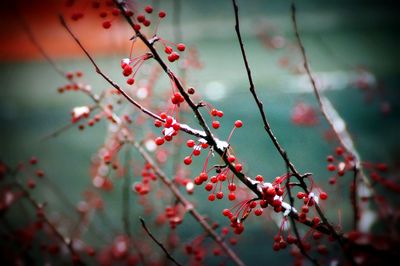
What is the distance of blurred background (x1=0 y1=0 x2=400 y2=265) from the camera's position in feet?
19.1

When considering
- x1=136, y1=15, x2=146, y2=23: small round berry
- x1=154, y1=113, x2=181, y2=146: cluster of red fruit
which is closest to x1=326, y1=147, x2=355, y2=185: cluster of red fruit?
x1=154, y1=113, x2=181, y2=146: cluster of red fruit

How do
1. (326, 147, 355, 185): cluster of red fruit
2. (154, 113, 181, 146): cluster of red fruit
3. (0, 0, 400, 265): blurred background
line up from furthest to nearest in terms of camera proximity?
(0, 0, 400, 265): blurred background
(326, 147, 355, 185): cluster of red fruit
(154, 113, 181, 146): cluster of red fruit

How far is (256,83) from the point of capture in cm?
1088

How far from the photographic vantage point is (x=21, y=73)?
564 inches

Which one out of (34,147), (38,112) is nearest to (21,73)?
(38,112)

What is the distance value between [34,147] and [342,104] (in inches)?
315

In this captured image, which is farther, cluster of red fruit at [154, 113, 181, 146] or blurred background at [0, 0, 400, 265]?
blurred background at [0, 0, 400, 265]

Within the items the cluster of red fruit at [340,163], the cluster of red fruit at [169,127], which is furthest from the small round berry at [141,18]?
the cluster of red fruit at [340,163]

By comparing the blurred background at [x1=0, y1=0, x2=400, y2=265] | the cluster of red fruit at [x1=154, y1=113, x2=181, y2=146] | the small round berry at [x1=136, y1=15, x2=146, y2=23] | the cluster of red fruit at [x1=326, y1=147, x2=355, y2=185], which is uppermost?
the blurred background at [x1=0, y1=0, x2=400, y2=265]

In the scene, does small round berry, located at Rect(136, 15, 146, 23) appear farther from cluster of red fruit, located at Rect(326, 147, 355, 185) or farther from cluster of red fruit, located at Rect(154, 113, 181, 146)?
cluster of red fruit, located at Rect(326, 147, 355, 185)

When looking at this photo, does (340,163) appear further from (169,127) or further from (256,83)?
(256,83)

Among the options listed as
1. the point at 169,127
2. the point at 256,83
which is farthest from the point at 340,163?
the point at 256,83

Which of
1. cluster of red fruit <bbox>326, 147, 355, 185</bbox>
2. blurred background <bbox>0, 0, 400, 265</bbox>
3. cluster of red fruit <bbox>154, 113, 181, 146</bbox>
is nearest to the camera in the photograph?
cluster of red fruit <bbox>154, 113, 181, 146</bbox>

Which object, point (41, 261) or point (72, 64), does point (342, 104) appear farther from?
point (72, 64)
